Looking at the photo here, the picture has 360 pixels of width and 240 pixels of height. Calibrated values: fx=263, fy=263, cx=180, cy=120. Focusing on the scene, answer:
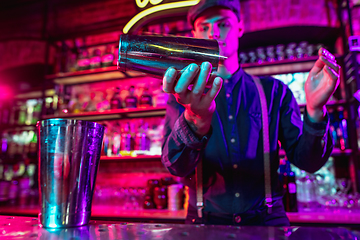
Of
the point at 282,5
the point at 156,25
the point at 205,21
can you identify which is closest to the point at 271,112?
the point at 205,21

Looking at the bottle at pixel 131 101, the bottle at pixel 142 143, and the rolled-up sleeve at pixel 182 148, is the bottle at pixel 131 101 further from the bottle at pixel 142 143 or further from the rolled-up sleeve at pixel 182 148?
the rolled-up sleeve at pixel 182 148

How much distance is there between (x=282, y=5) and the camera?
2562mm

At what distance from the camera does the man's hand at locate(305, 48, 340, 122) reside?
59 cm

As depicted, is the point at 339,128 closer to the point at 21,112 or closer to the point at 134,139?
the point at 134,139

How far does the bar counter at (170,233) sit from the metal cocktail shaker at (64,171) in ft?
0.09

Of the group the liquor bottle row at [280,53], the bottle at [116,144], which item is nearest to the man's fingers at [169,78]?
the liquor bottle row at [280,53]

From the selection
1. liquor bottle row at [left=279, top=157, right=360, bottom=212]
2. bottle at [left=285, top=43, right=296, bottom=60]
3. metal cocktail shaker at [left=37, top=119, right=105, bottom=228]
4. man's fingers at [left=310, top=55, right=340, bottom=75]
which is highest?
bottle at [left=285, top=43, right=296, bottom=60]

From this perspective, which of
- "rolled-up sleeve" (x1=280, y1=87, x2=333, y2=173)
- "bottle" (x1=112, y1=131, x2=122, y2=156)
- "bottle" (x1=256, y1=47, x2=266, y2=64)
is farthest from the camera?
"bottle" (x1=112, y1=131, x2=122, y2=156)

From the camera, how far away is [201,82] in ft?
1.69

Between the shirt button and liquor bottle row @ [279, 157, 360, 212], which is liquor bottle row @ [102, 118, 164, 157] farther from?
the shirt button

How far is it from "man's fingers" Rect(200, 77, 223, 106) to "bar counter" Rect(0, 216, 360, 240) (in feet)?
0.83

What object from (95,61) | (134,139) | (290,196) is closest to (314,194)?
(290,196)

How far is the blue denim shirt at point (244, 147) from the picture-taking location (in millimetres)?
802

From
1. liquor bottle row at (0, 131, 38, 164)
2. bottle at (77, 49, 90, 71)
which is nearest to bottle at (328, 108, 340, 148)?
bottle at (77, 49, 90, 71)
